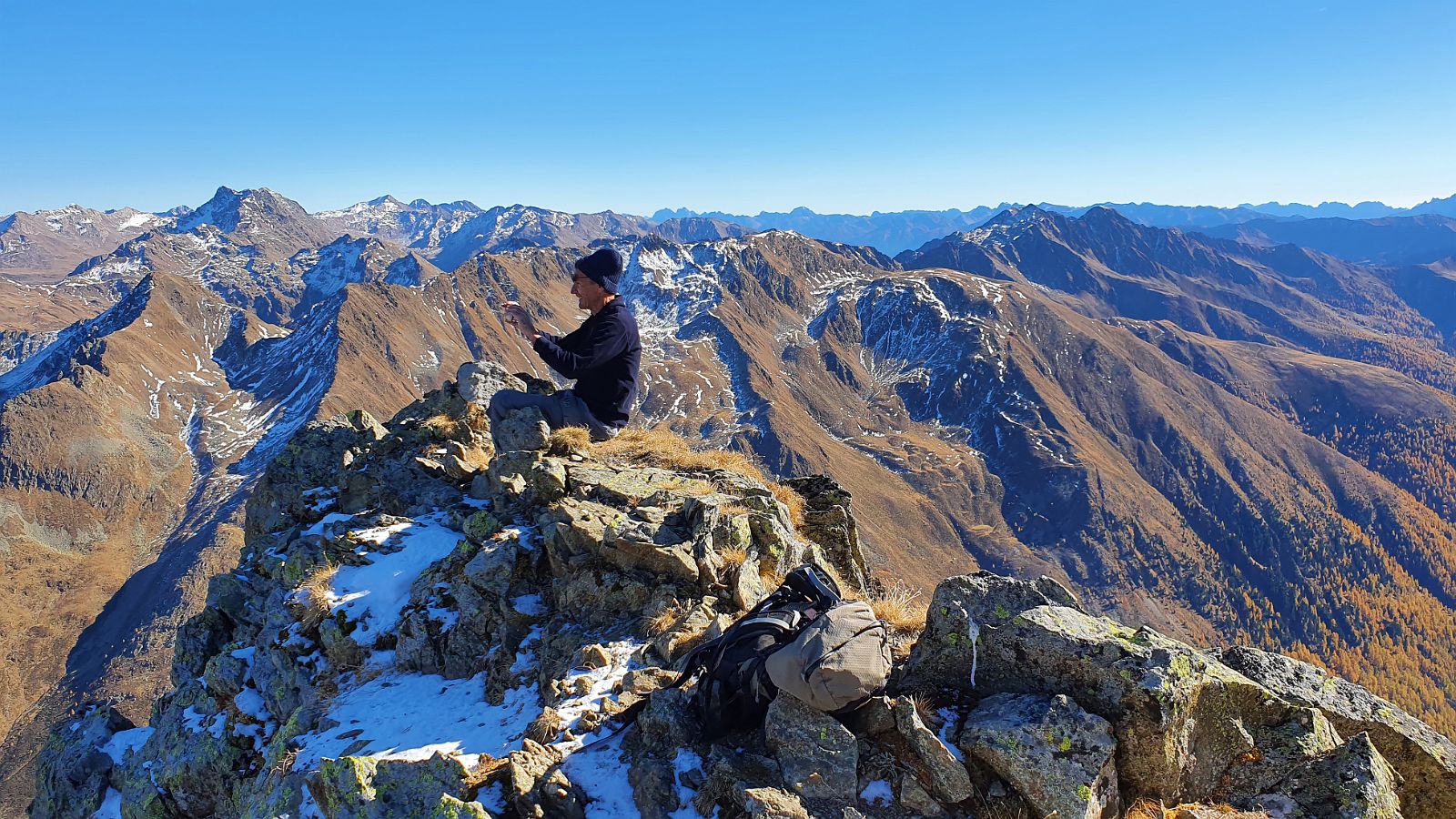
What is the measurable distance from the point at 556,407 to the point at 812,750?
36.9 feet

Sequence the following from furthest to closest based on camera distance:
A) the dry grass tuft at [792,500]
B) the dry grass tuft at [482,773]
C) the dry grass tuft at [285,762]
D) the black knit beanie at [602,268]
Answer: the dry grass tuft at [792,500]
the black knit beanie at [602,268]
the dry grass tuft at [285,762]
the dry grass tuft at [482,773]

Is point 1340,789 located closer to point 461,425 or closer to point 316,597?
point 316,597

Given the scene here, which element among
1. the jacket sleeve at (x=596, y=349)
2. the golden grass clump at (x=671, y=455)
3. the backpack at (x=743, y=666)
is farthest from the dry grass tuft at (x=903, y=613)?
the jacket sleeve at (x=596, y=349)

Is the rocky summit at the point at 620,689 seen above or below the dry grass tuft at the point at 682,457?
below

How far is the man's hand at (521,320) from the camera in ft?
41.5

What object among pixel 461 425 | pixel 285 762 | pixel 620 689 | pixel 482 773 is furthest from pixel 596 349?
pixel 285 762

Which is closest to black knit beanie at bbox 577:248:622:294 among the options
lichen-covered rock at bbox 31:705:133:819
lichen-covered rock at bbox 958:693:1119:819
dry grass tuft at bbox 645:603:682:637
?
dry grass tuft at bbox 645:603:682:637

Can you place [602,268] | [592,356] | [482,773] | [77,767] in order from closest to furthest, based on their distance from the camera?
[482,773] < [602,268] < [592,356] < [77,767]

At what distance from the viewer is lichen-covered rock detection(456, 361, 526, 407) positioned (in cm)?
1952

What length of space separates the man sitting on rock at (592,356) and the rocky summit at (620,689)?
0.71 metres

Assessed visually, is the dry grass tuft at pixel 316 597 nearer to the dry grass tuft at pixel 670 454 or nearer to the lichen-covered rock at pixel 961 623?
the dry grass tuft at pixel 670 454

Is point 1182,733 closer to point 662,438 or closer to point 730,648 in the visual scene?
point 730,648

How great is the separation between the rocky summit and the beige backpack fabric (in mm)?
329

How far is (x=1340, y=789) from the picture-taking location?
606cm
